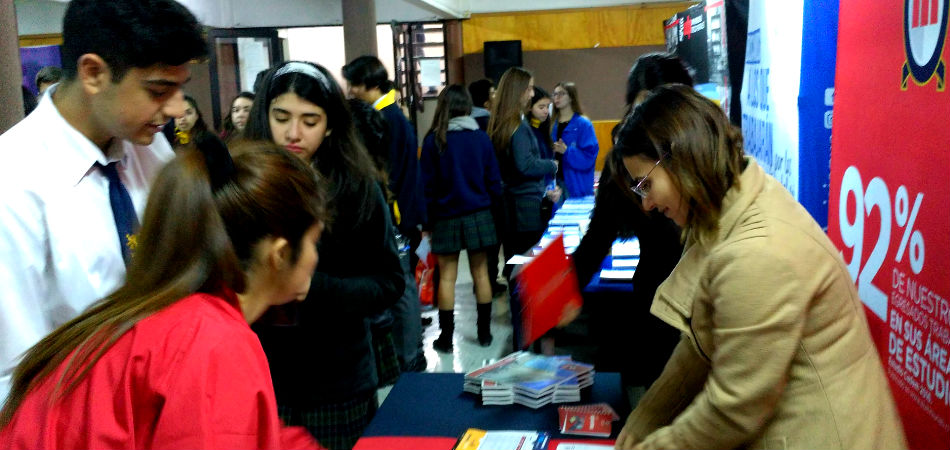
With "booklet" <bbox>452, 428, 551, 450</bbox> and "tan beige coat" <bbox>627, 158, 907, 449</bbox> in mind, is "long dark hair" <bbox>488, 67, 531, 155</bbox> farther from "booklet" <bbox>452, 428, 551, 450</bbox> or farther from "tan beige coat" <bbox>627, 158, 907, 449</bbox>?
"tan beige coat" <bbox>627, 158, 907, 449</bbox>

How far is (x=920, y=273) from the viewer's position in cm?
167

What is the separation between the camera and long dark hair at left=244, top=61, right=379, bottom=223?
6.66 feet

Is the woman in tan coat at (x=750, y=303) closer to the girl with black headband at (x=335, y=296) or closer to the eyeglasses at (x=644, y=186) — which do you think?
the eyeglasses at (x=644, y=186)

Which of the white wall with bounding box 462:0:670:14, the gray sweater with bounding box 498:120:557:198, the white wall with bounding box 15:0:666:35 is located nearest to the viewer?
the gray sweater with bounding box 498:120:557:198

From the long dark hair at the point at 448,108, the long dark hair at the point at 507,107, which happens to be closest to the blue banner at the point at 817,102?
the long dark hair at the point at 448,108

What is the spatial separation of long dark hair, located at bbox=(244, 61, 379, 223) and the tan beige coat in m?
0.90

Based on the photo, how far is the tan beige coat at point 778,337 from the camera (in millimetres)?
1367

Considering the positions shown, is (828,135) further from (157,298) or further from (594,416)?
(157,298)

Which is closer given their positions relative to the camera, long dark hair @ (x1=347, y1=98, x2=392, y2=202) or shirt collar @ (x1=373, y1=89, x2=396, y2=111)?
long dark hair @ (x1=347, y1=98, x2=392, y2=202)

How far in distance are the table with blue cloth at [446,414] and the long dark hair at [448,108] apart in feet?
8.66

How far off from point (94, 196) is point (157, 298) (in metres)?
0.51

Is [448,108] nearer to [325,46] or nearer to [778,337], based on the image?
[778,337]

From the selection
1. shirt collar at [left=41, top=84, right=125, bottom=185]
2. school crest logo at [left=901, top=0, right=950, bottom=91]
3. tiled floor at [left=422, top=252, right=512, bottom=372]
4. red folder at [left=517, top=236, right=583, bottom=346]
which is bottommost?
tiled floor at [left=422, top=252, right=512, bottom=372]

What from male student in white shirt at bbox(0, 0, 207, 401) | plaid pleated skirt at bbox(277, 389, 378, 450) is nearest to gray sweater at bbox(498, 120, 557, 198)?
plaid pleated skirt at bbox(277, 389, 378, 450)
